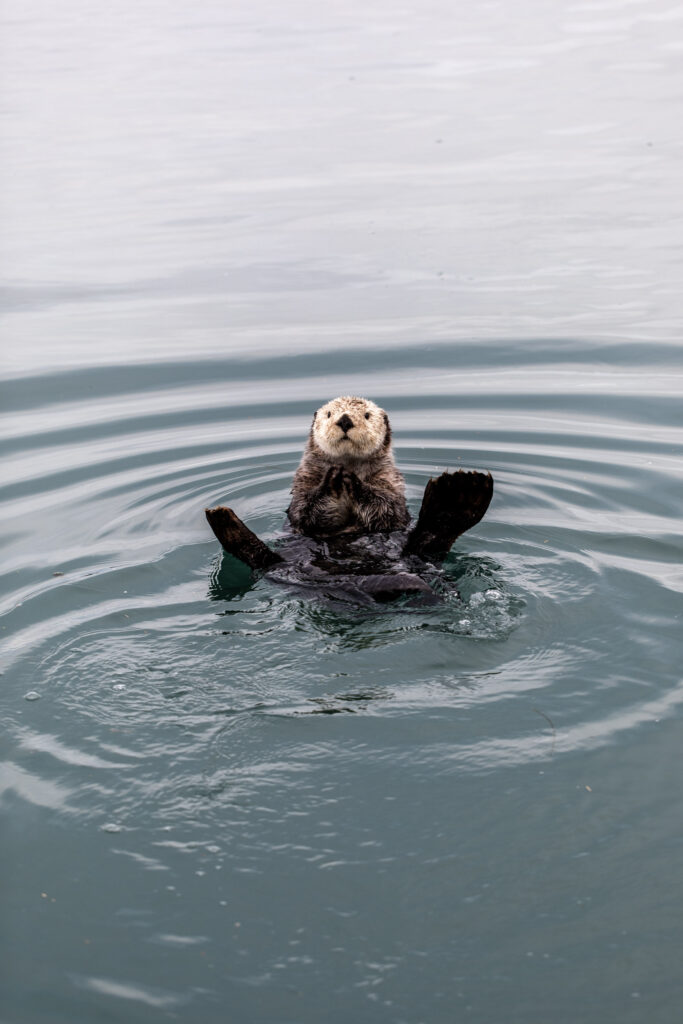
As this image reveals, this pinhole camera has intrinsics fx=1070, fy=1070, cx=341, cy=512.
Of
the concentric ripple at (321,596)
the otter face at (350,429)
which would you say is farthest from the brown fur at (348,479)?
the concentric ripple at (321,596)

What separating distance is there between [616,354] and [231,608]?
5432 millimetres

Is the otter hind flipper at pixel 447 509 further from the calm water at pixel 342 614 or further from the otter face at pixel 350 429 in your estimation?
the otter face at pixel 350 429

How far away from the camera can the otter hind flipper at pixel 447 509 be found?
4.88 meters

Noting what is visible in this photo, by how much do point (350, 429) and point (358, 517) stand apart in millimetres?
471

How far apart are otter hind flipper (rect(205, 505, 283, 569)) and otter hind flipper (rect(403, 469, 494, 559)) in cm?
71

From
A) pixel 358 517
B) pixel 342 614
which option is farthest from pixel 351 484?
pixel 342 614

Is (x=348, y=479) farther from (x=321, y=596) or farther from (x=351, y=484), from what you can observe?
(x=321, y=596)

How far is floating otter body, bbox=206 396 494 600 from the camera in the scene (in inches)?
189

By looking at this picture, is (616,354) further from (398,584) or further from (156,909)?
(156,909)

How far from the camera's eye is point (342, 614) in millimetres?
4578

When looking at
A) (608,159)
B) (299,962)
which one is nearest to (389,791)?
(299,962)

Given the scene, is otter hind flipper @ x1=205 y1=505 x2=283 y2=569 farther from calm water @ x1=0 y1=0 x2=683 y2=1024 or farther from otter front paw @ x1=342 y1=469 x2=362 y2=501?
otter front paw @ x1=342 y1=469 x2=362 y2=501

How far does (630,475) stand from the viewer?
666 cm

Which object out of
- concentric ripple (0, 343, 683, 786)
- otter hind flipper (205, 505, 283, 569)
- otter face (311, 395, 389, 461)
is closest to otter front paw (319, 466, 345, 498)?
otter face (311, 395, 389, 461)
